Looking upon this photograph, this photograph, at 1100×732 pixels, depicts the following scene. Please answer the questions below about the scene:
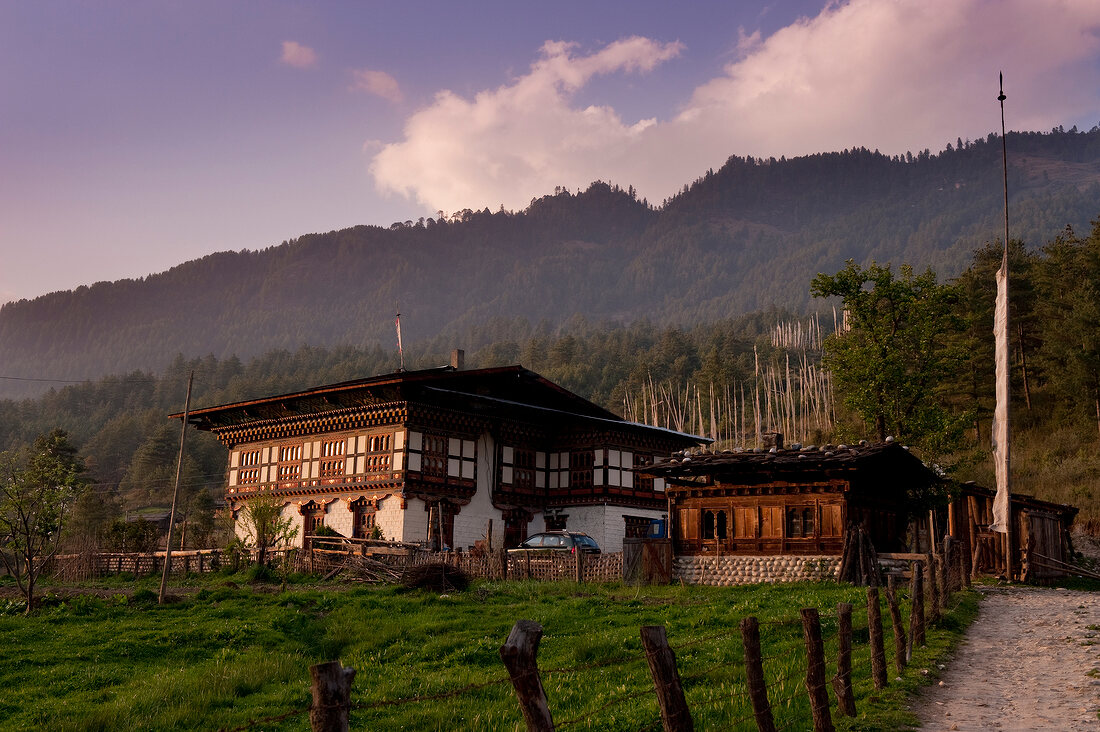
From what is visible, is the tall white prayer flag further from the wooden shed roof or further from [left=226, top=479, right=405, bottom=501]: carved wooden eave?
[left=226, top=479, right=405, bottom=501]: carved wooden eave

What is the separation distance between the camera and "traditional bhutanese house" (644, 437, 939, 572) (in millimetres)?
29625

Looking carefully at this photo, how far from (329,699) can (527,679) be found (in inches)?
55.1

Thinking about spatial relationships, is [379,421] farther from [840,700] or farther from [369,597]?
[840,700]

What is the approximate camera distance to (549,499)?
4881 centimetres

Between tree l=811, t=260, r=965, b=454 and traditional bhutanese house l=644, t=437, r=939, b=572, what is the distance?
658 cm

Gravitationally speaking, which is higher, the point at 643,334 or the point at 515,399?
the point at 643,334

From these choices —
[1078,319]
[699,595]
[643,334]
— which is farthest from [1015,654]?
[643,334]

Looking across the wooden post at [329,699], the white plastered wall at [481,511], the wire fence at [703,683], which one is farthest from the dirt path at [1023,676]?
the white plastered wall at [481,511]

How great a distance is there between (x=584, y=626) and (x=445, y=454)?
966 inches

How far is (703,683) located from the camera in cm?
1389

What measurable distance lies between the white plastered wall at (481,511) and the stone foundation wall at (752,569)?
14.5 meters

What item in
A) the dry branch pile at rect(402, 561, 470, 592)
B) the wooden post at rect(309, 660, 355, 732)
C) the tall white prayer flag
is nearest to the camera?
the wooden post at rect(309, 660, 355, 732)

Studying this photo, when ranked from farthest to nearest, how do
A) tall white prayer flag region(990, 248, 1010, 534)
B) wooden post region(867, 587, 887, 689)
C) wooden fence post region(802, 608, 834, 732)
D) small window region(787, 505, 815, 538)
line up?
small window region(787, 505, 815, 538) → tall white prayer flag region(990, 248, 1010, 534) → wooden post region(867, 587, 887, 689) → wooden fence post region(802, 608, 834, 732)

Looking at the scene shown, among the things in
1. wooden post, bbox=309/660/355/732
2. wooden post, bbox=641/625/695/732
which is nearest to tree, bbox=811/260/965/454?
wooden post, bbox=641/625/695/732
